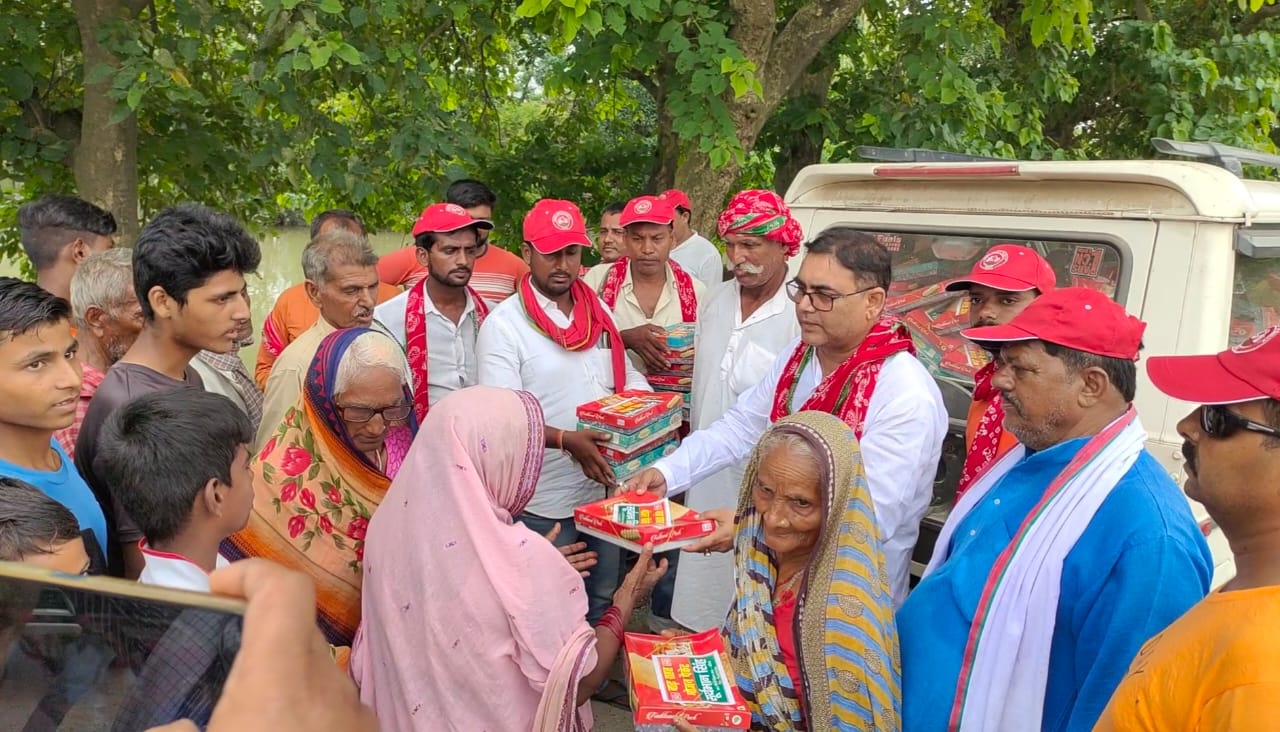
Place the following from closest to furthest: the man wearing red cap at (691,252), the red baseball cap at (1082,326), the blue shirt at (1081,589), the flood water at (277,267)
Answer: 1. the blue shirt at (1081,589)
2. the red baseball cap at (1082,326)
3. the man wearing red cap at (691,252)
4. the flood water at (277,267)

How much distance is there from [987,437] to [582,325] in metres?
1.73

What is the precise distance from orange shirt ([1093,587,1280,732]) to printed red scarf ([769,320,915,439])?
147 cm

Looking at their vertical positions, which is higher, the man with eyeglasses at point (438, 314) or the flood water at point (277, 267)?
the man with eyeglasses at point (438, 314)

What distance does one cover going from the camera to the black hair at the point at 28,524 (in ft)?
6.56

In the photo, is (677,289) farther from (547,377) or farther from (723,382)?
(547,377)

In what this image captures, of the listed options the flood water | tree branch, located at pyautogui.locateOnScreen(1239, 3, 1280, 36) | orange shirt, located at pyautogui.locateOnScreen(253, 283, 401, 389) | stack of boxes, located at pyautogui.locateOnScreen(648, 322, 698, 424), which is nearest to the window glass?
stack of boxes, located at pyautogui.locateOnScreen(648, 322, 698, 424)

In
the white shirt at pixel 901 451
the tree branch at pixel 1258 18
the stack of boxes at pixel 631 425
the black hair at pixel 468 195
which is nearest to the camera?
the white shirt at pixel 901 451

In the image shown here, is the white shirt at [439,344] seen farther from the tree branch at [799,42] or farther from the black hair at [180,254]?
the tree branch at [799,42]

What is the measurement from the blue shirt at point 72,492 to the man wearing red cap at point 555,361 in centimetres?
159

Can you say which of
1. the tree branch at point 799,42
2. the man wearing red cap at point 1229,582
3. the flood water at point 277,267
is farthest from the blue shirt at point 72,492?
the flood water at point 277,267

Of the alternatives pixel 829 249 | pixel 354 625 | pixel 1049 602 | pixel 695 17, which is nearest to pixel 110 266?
pixel 354 625

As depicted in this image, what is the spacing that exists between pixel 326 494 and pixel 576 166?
19.2 ft

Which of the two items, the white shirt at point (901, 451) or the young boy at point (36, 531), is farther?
the white shirt at point (901, 451)

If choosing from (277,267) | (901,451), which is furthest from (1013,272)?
(277,267)
